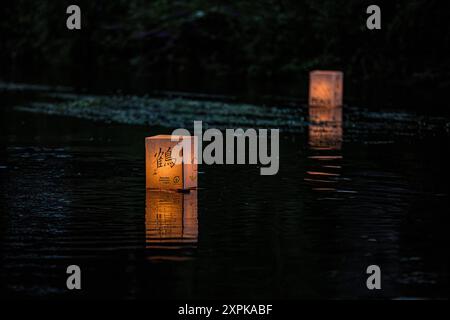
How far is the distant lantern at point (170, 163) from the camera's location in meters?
17.4

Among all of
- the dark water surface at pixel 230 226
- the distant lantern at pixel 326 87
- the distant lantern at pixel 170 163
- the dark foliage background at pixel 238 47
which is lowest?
the dark water surface at pixel 230 226

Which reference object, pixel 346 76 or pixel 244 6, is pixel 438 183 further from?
pixel 244 6

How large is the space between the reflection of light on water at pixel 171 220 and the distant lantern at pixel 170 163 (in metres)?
0.13

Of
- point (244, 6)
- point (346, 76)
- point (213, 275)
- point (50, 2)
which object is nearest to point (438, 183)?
point (213, 275)

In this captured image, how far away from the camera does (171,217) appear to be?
15.5 meters

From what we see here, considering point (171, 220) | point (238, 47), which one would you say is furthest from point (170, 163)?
point (238, 47)

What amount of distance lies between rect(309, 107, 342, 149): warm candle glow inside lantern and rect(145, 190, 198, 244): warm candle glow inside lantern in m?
7.83

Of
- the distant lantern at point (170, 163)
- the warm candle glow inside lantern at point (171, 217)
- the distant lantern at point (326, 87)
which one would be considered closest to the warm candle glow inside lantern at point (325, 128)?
the distant lantern at point (326, 87)

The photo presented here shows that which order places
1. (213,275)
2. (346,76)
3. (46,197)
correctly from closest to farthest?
(213,275)
(46,197)
(346,76)

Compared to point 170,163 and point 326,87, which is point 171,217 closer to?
point 170,163

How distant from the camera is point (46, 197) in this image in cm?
1728

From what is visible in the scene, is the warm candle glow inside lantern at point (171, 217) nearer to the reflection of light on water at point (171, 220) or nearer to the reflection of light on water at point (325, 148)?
the reflection of light on water at point (171, 220)

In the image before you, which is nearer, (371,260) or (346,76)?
(371,260)
